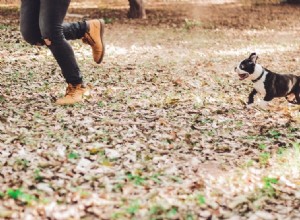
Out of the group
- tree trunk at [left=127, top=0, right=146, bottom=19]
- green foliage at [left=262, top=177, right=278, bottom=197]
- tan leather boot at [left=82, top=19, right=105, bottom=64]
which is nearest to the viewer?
green foliage at [left=262, top=177, right=278, bottom=197]

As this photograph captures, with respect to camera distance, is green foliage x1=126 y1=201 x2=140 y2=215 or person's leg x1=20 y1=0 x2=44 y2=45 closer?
green foliage x1=126 y1=201 x2=140 y2=215

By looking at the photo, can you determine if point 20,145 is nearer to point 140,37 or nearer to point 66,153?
point 66,153

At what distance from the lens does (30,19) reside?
5.63 metres

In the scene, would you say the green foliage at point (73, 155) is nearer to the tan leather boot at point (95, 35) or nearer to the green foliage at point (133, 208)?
the green foliage at point (133, 208)

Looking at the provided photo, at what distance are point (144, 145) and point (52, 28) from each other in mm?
1778

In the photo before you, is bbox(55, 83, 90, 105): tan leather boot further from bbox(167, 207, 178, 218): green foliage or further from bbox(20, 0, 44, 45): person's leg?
bbox(167, 207, 178, 218): green foliage

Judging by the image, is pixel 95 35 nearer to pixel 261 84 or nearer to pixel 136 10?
pixel 261 84

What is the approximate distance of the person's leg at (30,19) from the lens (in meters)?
5.56

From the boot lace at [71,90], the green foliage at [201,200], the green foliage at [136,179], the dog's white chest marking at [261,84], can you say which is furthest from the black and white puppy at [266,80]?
the green foliage at [201,200]

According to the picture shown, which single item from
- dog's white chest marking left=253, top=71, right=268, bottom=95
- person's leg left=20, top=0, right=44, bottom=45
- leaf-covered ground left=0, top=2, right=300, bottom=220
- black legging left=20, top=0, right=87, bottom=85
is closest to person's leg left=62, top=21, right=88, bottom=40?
black legging left=20, top=0, right=87, bottom=85

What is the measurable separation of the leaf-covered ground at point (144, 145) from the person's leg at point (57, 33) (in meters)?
0.56

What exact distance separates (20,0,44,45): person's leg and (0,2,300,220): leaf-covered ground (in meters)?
1.00

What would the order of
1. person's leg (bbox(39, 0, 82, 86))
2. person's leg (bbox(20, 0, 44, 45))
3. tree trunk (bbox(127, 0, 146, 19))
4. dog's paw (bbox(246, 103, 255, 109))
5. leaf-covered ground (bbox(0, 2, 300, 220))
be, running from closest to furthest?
leaf-covered ground (bbox(0, 2, 300, 220)) → person's leg (bbox(39, 0, 82, 86)) → person's leg (bbox(20, 0, 44, 45)) → dog's paw (bbox(246, 103, 255, 109)) → tree trunk (bbox(127, 0, 146, 19))

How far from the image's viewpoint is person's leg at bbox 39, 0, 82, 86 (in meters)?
5.39
